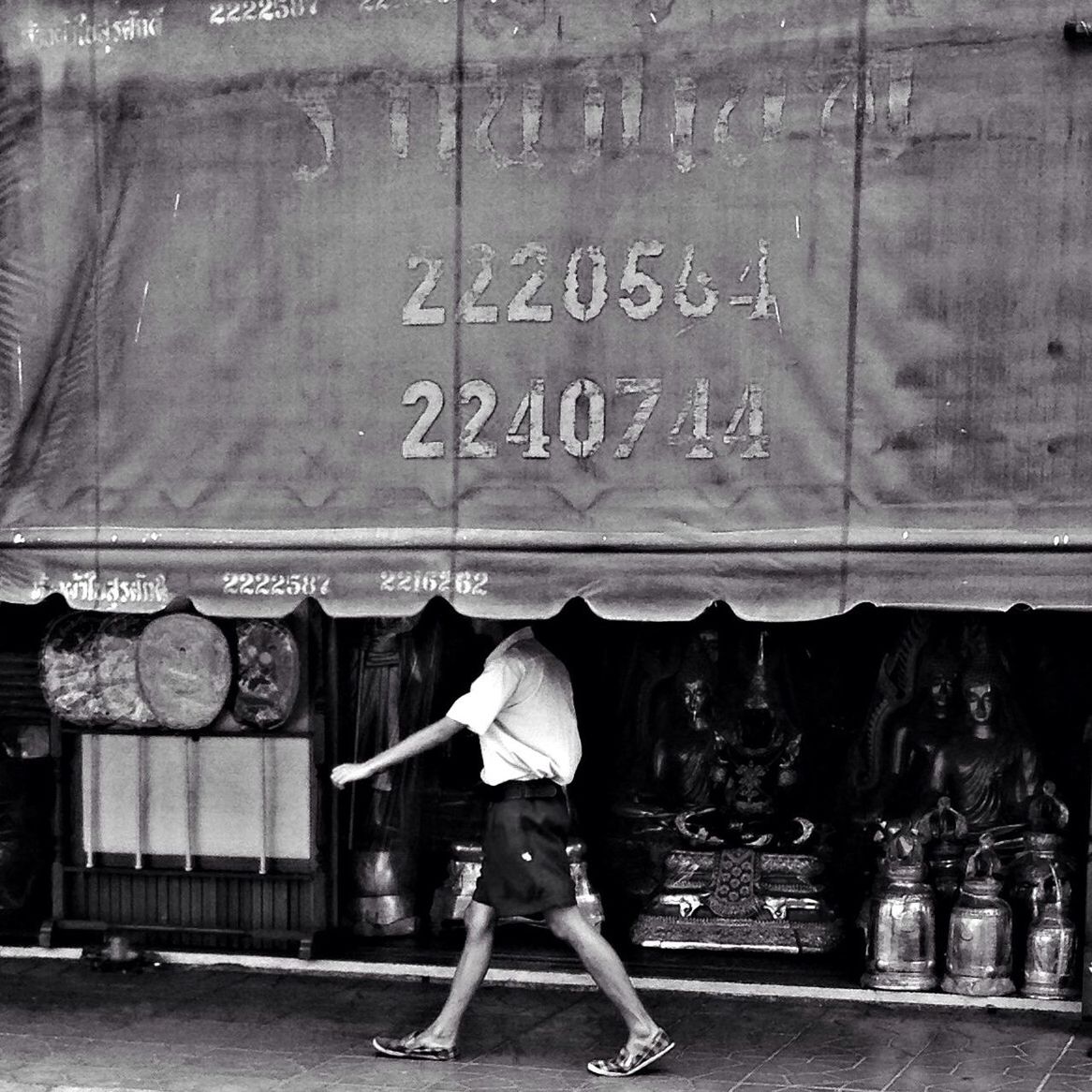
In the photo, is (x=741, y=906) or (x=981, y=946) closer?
(x=981, y=946)

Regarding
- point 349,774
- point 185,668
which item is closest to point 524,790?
point 349,774

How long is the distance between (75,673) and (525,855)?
2546 millimetres

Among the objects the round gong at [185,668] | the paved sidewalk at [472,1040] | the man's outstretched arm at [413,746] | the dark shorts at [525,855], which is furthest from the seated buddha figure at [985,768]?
the round gong at [185,668]

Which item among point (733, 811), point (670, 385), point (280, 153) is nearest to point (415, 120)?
point (280, 153)

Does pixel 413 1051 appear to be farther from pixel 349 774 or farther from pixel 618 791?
pixel 618 791

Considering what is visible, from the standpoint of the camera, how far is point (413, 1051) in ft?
19.3

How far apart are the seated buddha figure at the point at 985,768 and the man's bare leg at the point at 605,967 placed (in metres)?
2.25

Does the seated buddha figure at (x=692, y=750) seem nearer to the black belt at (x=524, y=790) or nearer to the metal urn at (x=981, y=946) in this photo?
the metal urn at (x=981, y=946)

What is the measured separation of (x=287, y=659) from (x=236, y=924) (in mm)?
1234

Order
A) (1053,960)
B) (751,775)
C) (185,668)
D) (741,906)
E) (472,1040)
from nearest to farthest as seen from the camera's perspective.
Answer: (472,1040) → (1053,960) → (185,668) → (741,906) → (751,775)

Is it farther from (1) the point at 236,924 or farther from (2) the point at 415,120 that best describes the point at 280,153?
(1) the point at 236,924

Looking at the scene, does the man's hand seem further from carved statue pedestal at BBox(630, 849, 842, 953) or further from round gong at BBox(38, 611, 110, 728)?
carved statue pedestal at BBox(630, 849, 842, 953)

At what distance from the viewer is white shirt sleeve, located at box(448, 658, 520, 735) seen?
5.62 m

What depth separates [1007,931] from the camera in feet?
22.1
